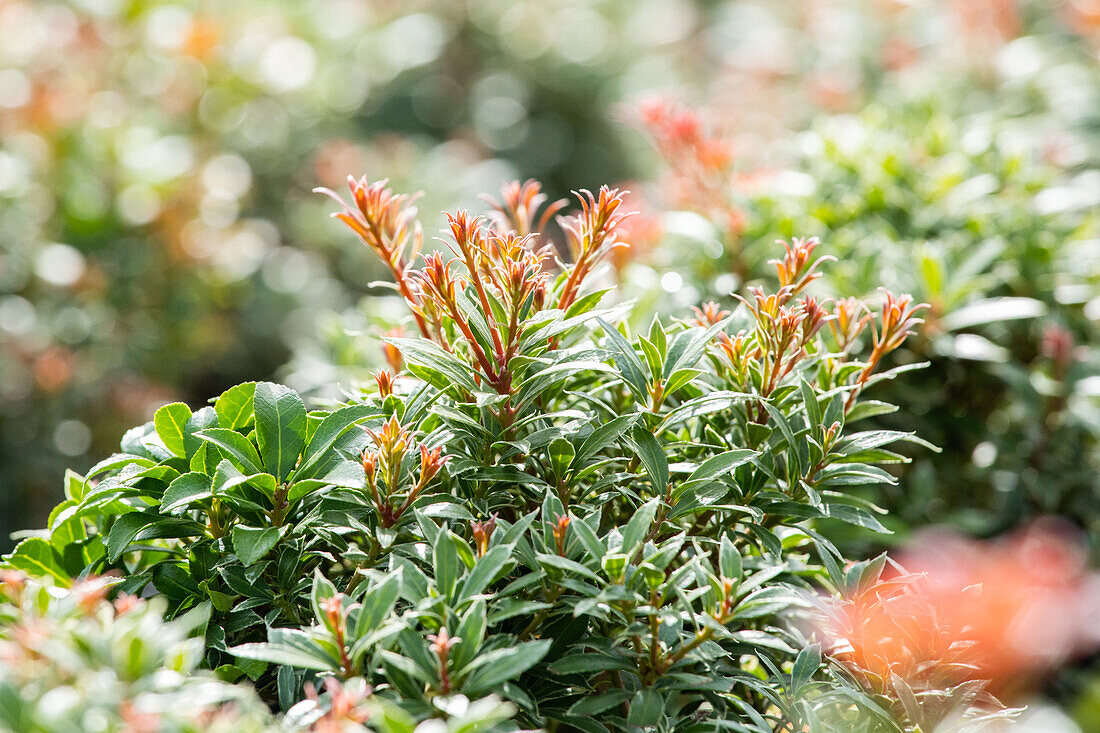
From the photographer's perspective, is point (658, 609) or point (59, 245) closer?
point (658, 609)

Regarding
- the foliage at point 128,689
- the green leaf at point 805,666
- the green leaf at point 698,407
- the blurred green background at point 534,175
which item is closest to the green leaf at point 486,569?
the foliage at point 128,689

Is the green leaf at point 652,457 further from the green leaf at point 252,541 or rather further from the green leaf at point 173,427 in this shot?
the green leaf at point 173,427

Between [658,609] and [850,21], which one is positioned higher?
[850,21]

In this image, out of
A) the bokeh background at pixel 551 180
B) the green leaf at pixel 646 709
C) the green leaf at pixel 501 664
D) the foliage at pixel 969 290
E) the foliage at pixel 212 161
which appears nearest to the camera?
the green leaf at pixel 501 664

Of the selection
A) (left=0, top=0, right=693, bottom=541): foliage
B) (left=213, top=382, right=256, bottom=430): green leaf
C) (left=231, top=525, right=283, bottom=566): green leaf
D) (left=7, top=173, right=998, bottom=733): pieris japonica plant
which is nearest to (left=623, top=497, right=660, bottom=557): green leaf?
A: (left=7, top=173, right=998, bottom=733): pieris japonica plant

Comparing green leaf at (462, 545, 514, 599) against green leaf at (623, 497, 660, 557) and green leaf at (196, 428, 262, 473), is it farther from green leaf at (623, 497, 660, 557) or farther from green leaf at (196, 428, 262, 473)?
green leaf at (196, 428, 262, 473)

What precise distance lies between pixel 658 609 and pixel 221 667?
0.62 m

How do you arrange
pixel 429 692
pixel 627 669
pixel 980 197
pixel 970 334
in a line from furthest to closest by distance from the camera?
pixel 980 197
pixel 970 334
pixel 627 669
pixel 429 692

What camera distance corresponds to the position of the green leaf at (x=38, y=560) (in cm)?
151

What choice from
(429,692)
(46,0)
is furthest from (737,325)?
(46,0)

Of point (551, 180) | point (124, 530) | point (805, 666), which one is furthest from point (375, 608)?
point (551, 180)

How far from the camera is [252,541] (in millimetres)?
1302

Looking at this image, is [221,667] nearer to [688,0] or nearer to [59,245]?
[59,245]

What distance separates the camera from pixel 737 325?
67.4 inches
